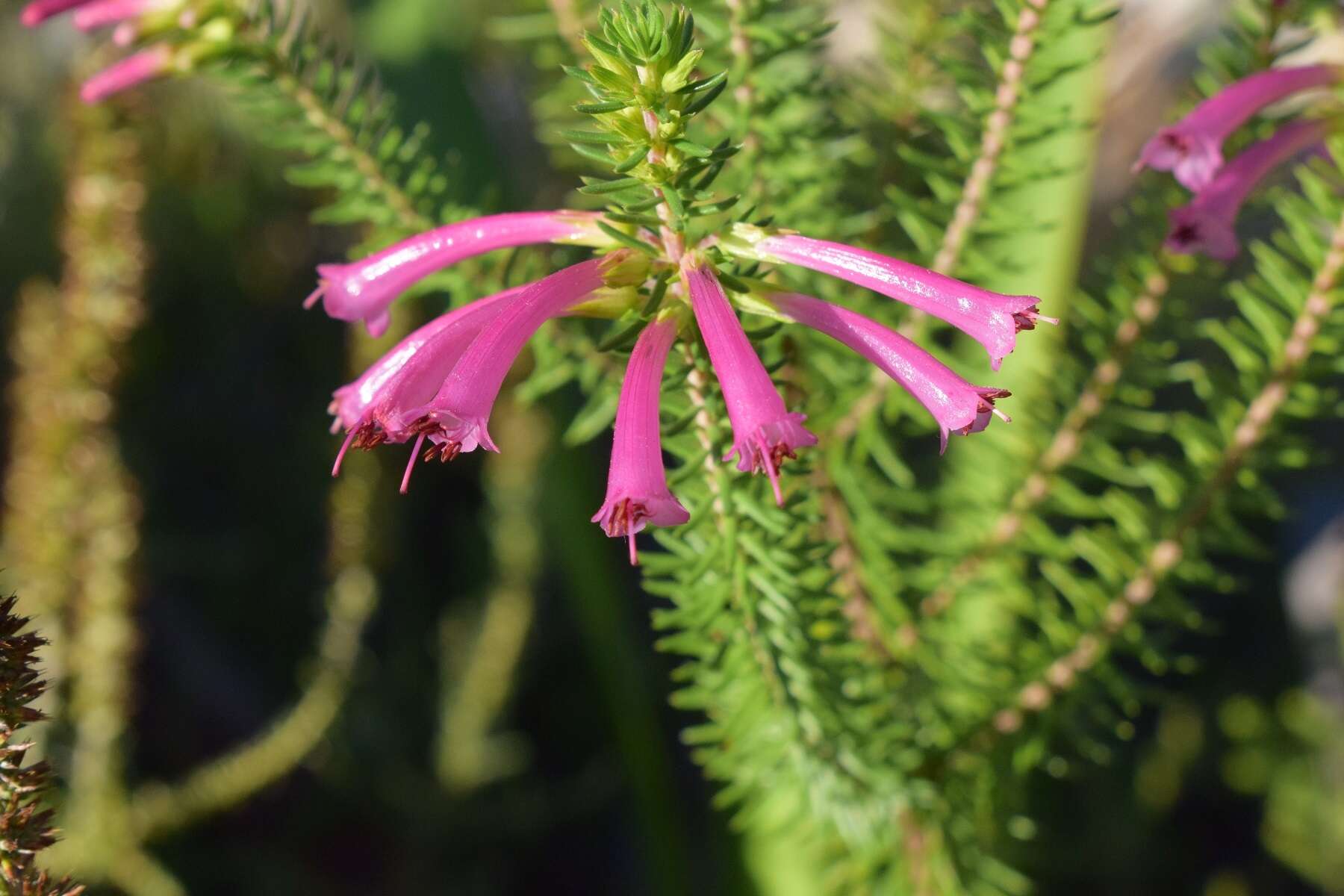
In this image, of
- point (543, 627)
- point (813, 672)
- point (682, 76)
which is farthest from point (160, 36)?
point (543, 627)

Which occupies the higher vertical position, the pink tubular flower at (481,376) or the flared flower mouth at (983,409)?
the pink tubular flower at (481,376)

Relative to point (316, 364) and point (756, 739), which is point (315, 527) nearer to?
point (316, 364)

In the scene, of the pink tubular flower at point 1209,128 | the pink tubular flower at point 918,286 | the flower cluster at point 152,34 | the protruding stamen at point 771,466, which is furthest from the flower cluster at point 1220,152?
the flower cluster at point 152,34

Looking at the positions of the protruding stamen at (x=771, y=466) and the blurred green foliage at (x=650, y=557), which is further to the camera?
the blurred green foliage at (x=650, y=557)

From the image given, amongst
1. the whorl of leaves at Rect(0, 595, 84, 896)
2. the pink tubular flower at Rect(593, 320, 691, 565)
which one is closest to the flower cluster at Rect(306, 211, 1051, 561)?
the pink tubular flower at Rect(593, 320, 691, 565)

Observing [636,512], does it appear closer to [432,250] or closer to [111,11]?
[432,250]

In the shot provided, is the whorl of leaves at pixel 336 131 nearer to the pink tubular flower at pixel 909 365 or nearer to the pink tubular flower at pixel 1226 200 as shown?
the pink tubular flower at pixel 909 365
